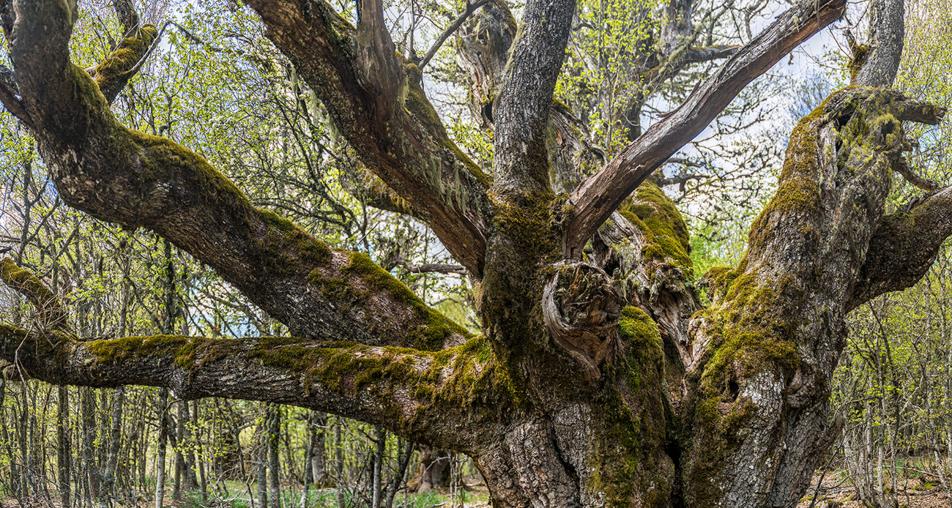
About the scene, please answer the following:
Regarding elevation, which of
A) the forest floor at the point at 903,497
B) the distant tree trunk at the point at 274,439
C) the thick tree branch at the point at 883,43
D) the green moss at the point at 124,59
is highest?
the green moss at the point at 124,59

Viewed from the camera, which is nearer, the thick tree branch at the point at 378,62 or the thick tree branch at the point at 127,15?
the thick tree branch at the point at 378,62

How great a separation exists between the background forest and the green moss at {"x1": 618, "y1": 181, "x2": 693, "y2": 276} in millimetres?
454

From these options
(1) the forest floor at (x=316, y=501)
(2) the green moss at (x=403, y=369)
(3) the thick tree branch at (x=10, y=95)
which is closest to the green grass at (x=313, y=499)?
(1) the forest floor at (x=316, y=501)

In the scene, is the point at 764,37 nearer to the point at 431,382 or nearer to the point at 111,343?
the point at 431,382

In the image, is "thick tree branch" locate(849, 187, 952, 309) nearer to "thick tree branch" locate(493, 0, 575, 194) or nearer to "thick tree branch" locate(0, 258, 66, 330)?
"thick tree branch" locate(493, 0, 575, 194)

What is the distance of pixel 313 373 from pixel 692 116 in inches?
115

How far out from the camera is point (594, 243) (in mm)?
5945

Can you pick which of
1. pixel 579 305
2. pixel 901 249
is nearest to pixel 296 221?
pixel 579 305

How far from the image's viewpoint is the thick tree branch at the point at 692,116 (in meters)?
3.57

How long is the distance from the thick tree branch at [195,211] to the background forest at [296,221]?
121 centimetres

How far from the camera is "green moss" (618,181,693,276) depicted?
18.0ft

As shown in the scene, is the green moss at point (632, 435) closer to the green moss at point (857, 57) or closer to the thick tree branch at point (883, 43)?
the thick tree branch at point (883, 43)

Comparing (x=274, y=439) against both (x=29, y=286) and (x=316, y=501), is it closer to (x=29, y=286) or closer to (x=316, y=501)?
(x=29, y=286)

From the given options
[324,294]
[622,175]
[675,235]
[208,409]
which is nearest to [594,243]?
[675,235]
